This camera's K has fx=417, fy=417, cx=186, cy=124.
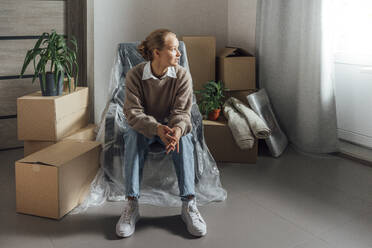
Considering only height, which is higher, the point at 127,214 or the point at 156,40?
the point at 156,40

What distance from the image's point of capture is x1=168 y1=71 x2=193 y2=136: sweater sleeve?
2080mm

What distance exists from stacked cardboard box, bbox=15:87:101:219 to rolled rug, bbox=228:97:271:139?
3.56ft

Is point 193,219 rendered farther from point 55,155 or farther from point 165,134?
point 55,155

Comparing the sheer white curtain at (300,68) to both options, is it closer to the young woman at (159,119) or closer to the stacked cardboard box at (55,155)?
the young woman at (159,119)

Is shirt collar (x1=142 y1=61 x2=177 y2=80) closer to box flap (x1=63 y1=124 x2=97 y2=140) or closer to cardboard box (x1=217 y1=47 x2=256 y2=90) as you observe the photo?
box flap (x1=63 y1=124 x2=97 y2=140)

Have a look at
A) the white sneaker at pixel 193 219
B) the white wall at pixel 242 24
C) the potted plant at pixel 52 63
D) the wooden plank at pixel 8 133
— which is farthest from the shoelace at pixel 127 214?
the white wall at pixel 242 24

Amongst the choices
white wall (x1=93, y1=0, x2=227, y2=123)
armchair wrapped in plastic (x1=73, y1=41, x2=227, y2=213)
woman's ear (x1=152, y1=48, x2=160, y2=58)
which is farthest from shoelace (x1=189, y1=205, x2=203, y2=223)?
white wall (x1=93, y1=0, x2=227, y2=123)

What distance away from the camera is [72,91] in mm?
2787

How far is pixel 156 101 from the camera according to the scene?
2.18 meters

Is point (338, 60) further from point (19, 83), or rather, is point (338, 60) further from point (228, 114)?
point (19, 83)

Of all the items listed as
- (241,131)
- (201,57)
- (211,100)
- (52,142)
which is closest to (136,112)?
(52,142)

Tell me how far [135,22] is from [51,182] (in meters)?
1.74

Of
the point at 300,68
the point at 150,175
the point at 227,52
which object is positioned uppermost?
the point at 227,52

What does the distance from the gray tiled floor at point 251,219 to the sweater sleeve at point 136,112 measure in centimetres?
47
